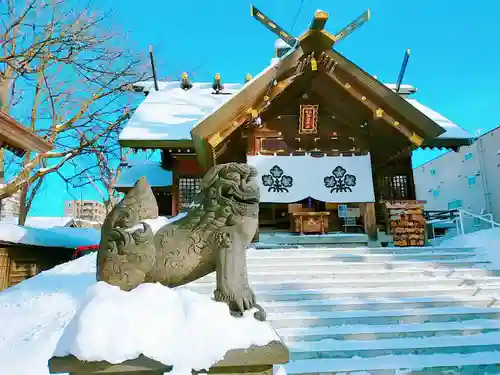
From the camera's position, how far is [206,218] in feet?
8.63

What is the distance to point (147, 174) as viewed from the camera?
15.1 meters

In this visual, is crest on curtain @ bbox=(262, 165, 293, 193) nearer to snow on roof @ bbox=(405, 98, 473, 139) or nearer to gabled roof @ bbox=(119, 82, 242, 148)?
gabled roof @ bbox=(119, 82, 242, 148)

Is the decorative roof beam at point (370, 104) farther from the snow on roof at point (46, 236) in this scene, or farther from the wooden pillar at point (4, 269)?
the wooden pillar at point (4, 269)

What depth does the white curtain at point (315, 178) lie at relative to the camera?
→ 10.6 meters

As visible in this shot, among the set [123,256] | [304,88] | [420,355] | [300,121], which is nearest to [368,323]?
[420,355]

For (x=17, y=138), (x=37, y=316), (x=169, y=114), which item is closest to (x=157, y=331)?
(x=37, y=316)

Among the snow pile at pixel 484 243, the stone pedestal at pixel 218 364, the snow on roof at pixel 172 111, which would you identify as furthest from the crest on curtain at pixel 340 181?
the stone pedestal at pixel 218 364

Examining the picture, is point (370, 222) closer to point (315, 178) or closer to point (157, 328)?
point (315, 178)

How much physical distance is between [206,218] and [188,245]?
0.79ft

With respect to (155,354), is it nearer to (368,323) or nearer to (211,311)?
(211,311)

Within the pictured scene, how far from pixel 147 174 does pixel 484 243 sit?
12274mm

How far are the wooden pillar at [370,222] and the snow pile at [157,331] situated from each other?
8846 mm

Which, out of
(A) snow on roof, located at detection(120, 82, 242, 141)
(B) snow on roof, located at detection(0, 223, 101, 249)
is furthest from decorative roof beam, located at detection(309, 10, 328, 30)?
(B) snow on roof, located at detection(0, 223, 101, 249)

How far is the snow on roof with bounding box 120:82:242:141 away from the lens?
37.0ft
